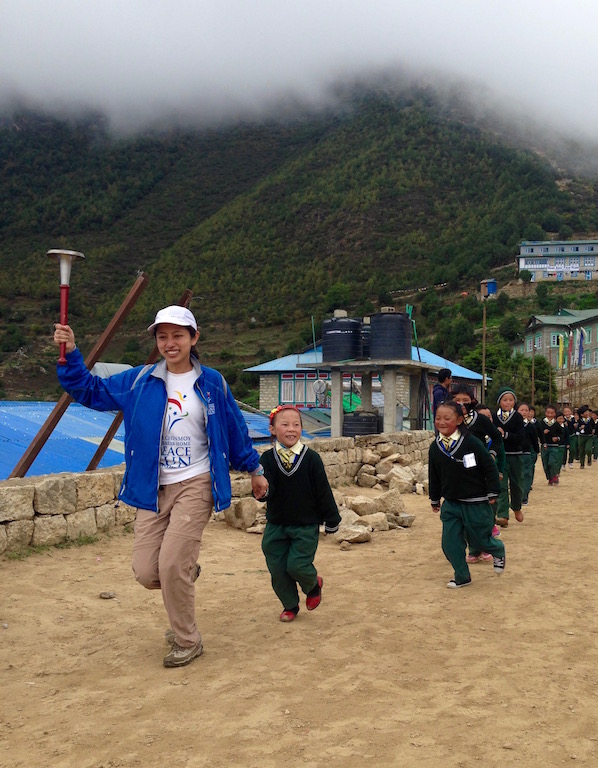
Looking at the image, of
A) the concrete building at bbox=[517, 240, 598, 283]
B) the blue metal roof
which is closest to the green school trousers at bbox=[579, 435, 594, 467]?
the blue metal roof

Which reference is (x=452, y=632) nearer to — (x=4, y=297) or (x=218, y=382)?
(x=218, y=382)

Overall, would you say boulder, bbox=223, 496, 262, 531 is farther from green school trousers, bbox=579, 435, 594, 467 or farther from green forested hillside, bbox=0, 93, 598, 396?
green forested hillside, bbox=0, 93, 598, 396

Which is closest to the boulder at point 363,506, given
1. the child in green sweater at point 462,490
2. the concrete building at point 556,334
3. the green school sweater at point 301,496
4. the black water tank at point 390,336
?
the child in green sweater at point 462,490

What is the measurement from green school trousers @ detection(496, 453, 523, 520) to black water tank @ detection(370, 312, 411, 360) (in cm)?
1107

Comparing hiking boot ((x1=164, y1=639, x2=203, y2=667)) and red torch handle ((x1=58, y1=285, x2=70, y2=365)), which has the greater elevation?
red torch handle ((x1=58, y1=285, x2=70, y2=365))

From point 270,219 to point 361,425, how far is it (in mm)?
77087

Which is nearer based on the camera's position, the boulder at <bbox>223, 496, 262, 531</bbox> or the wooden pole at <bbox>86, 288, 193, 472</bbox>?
the wooden pole at <bbox>86, 288, 193, 472</bbox>

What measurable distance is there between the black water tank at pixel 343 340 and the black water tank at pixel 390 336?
3.98ft

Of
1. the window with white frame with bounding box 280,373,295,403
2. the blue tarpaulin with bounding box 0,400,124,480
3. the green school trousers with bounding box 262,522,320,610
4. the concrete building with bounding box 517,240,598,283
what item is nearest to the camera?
the green school trousers with bounding box 262,522,320,610

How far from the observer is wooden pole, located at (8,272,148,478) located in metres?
7.43

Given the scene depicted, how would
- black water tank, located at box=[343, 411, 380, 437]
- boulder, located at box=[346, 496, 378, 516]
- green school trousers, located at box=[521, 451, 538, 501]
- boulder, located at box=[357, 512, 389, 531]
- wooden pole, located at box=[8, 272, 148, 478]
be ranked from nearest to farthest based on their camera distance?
wooden pole, located at box=[8, 272, 148, 478]
boulder, located at box=[357, 512, 389, 531]
boulder, located at box=[346, 496, 378, 516]
green school trousers, located at box=[521, 451, 538, 501]
black water tank, located at box=[343, 411, 380, 437]

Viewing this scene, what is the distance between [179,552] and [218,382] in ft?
3.16

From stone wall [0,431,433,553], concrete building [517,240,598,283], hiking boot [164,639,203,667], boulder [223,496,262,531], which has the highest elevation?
concrete building [517,240,598,283]

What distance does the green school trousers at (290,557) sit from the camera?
4.61m
